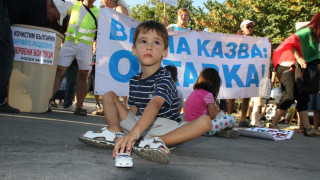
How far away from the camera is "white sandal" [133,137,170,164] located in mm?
2000

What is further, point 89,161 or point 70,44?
point 70,44

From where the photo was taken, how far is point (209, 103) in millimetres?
4168

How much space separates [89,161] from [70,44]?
360 centimetres

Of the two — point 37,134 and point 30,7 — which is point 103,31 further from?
point 37,134

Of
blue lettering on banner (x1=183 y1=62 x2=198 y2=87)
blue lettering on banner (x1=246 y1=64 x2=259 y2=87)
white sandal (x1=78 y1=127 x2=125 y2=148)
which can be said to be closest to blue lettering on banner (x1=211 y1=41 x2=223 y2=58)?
blue lettering on banner (x1=183 y1=62 x2=198 y2=87)

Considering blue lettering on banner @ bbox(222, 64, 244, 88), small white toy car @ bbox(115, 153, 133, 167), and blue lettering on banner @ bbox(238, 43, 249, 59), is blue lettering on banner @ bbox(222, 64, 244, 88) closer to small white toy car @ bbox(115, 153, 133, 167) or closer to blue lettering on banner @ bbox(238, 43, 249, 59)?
blue lettering on banner @ bbox(238, 43, 249, 59)

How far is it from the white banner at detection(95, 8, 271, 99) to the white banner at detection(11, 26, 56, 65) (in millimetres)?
877

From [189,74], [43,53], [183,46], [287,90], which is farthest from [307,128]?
[43,53]

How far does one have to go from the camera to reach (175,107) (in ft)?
8.88

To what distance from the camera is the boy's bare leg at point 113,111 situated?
254cm

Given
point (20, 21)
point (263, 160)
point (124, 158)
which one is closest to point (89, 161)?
point (124, 158)

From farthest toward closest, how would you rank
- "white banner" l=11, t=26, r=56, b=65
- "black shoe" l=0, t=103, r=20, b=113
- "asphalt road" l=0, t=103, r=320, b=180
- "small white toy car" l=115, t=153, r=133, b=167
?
"white banner" l=11, t=26, r=56, b=65 < "black shoe" l=0, t=103, r=20, b=113 < "small white toy car" l=115, t=153, r=133, b=167 < "asphalt road" l=0, t=103, r=320, b=180

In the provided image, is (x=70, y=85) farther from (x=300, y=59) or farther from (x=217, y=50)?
(x=300, y=59)

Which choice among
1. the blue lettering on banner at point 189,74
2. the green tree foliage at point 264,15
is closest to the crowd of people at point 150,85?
the blue lettering on banner at point 189,74
